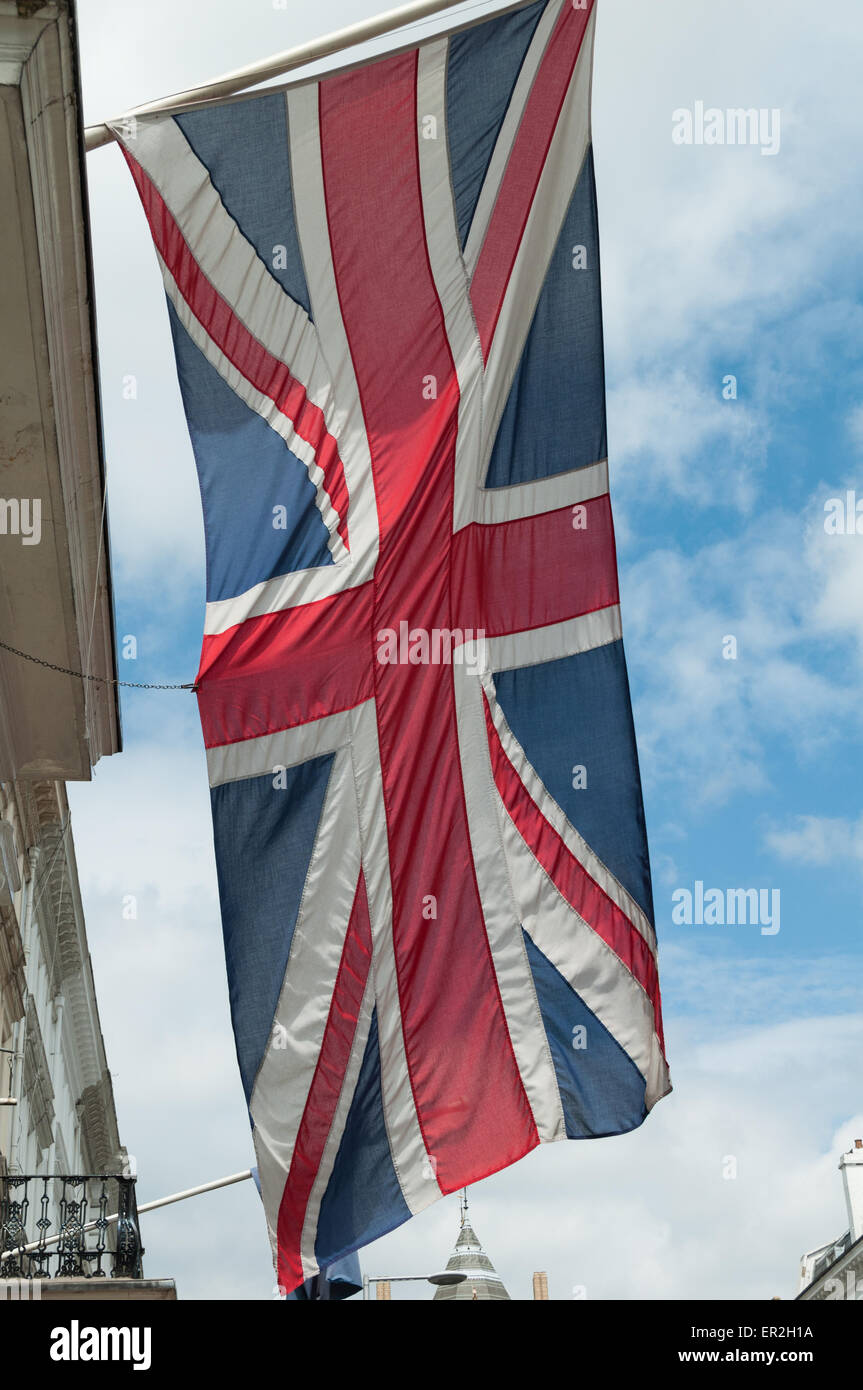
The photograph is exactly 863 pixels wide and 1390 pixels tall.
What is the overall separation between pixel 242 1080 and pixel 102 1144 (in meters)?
30.0

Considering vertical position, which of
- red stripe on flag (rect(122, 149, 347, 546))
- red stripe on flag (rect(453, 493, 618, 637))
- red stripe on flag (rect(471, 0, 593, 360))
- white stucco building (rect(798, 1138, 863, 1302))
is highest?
red stripe on flag (rect(471, 0, 593, 360))

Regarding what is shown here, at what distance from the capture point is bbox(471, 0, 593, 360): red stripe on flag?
24.0 ft

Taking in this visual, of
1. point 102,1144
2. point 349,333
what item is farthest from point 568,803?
point 102,1144

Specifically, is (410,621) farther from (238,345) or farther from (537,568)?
(238,345)

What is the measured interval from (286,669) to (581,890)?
1.72m

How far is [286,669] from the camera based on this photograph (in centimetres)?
667

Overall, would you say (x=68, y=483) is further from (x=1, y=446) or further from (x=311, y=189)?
(x=311, y=189)

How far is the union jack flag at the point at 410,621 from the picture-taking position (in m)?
6.35

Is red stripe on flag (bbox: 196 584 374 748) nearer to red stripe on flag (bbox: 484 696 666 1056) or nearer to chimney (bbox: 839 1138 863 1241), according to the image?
red stripe on flag (bbox: 484 696 666 1056)

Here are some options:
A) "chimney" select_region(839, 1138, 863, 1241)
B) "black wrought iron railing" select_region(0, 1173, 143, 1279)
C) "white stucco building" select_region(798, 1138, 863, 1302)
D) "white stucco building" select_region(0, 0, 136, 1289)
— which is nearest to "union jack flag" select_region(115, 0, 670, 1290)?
"white stucco building" select_region(0, 0, 136, 1289)

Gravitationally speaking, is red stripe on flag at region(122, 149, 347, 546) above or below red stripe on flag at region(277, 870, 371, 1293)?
above

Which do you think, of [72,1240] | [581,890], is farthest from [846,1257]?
[581,890]

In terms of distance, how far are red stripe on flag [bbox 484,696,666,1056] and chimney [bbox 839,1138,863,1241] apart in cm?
4307

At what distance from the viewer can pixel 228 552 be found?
6773 mm
